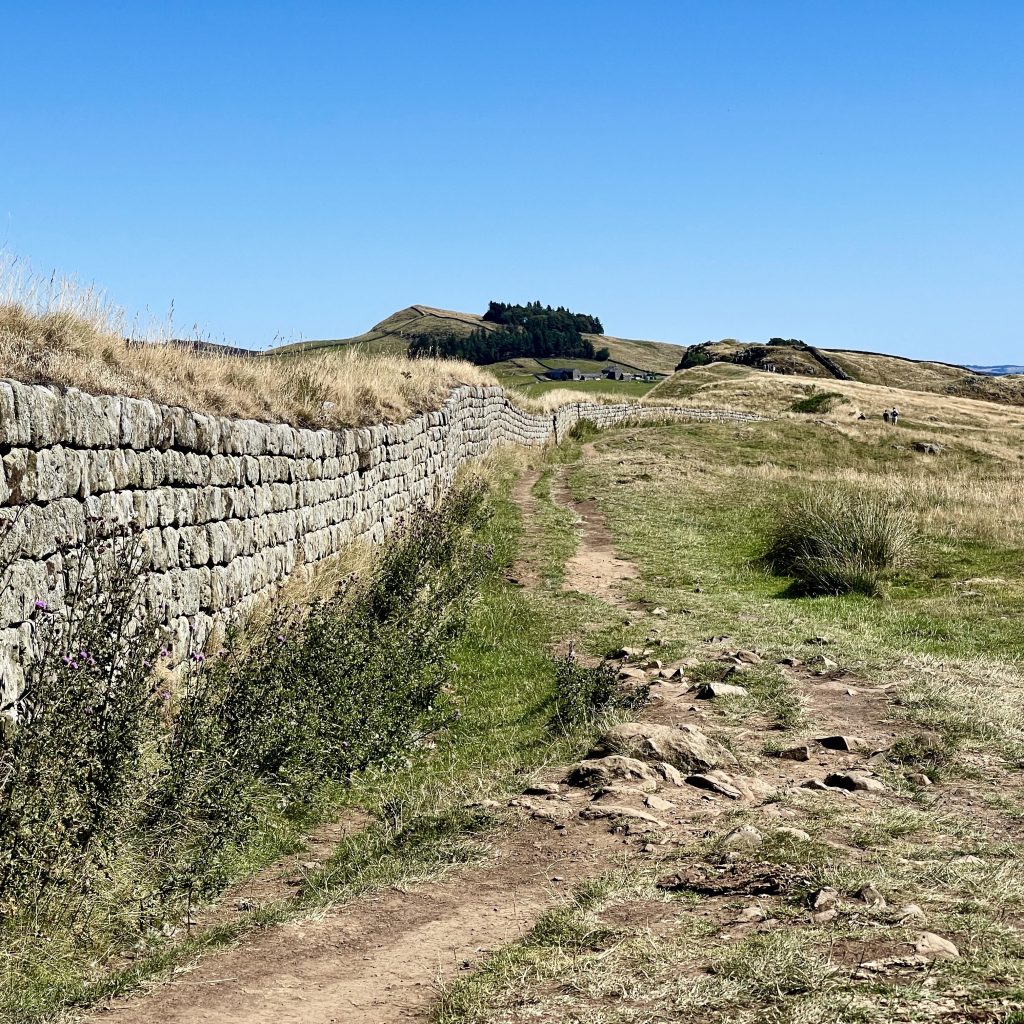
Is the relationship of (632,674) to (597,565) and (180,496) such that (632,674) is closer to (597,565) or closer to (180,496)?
(180,496)

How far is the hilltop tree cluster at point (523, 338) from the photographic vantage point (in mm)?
134750

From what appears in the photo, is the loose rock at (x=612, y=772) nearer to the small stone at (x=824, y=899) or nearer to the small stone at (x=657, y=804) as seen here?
the small stone at (x=657, y=804)

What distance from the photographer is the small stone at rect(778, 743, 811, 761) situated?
6246 millimetres

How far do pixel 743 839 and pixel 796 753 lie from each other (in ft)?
5.60

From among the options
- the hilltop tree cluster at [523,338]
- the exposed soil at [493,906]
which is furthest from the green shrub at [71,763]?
the hilltop tree cluster at [523,338]

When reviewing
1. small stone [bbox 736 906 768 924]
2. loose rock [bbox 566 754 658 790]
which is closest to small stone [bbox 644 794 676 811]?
loose rock [bbox 566 754 658 790]

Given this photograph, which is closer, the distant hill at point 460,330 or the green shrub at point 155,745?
the green shrub at point 155,745

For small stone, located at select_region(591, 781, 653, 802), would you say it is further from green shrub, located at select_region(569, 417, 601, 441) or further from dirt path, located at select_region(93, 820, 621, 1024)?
green shrub, located at select_region(569, 417, 601, 441)

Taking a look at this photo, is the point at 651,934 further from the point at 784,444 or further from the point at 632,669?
the point at 784,444

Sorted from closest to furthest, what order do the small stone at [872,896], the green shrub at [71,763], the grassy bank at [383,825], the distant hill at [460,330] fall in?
the small stone at [872,896] < the grassy bank at [383,825] < the green shrub at [71,763] < the distant hill at [460,330]

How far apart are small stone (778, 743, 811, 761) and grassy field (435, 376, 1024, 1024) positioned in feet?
0.33

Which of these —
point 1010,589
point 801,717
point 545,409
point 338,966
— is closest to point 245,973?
point 338,966

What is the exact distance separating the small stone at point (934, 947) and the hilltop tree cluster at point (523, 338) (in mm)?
118298

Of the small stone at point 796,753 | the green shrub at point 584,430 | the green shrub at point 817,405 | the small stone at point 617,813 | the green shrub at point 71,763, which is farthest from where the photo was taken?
the green shrub at point 817,405
